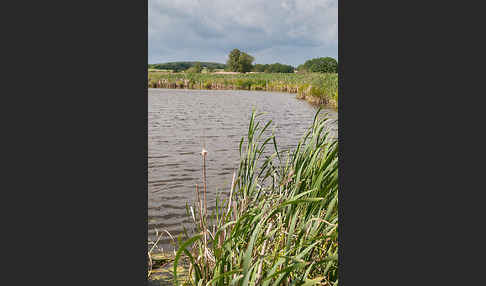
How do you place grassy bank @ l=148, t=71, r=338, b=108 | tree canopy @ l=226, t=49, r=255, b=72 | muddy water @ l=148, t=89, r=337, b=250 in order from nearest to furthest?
muddy water @ l=148, t=89, r=337, b=250
tree canopy @ l=226, t=49, r=255, b=72
grassy bank @ l=148, t=71, r=338, b=108

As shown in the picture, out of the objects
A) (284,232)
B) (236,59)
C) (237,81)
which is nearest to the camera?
(284,232)

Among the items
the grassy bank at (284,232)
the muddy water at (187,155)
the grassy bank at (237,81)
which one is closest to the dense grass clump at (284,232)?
the grassy bank at (284,232)

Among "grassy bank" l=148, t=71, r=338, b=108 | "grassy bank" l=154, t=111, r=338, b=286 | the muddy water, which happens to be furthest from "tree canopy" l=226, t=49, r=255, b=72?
"grassy bank" l=148, t=71, r=338, b=108

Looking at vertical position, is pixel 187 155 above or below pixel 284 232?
below

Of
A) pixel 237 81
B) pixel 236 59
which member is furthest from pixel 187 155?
pixel 237 81

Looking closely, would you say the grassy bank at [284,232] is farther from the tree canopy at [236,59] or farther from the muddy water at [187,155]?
the tree canopy at [236,59]

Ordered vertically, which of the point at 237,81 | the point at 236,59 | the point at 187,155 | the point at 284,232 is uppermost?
the point at 237,81

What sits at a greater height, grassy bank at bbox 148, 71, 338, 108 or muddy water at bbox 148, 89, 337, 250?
grassy bank at bbox 148, 71, 338, 108

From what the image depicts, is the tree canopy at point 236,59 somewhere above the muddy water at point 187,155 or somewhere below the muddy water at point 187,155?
above

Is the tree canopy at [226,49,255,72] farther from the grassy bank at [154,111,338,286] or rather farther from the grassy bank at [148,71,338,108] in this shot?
the grassy bank at [148,71,338,108]

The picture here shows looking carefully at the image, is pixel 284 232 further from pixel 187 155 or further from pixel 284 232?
pixel 187 155

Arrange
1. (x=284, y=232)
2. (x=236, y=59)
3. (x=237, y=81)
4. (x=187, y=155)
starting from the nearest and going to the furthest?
1. (x=284, y=232)
2. (x=236, y=59)
3. (x=187, y=155)
4. (x=237, y=81)

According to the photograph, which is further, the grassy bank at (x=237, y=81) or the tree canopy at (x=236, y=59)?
the grassy bank at (x=237, y=81)

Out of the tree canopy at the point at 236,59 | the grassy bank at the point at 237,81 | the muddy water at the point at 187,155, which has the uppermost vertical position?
the grassy bank at the point at 237,81
